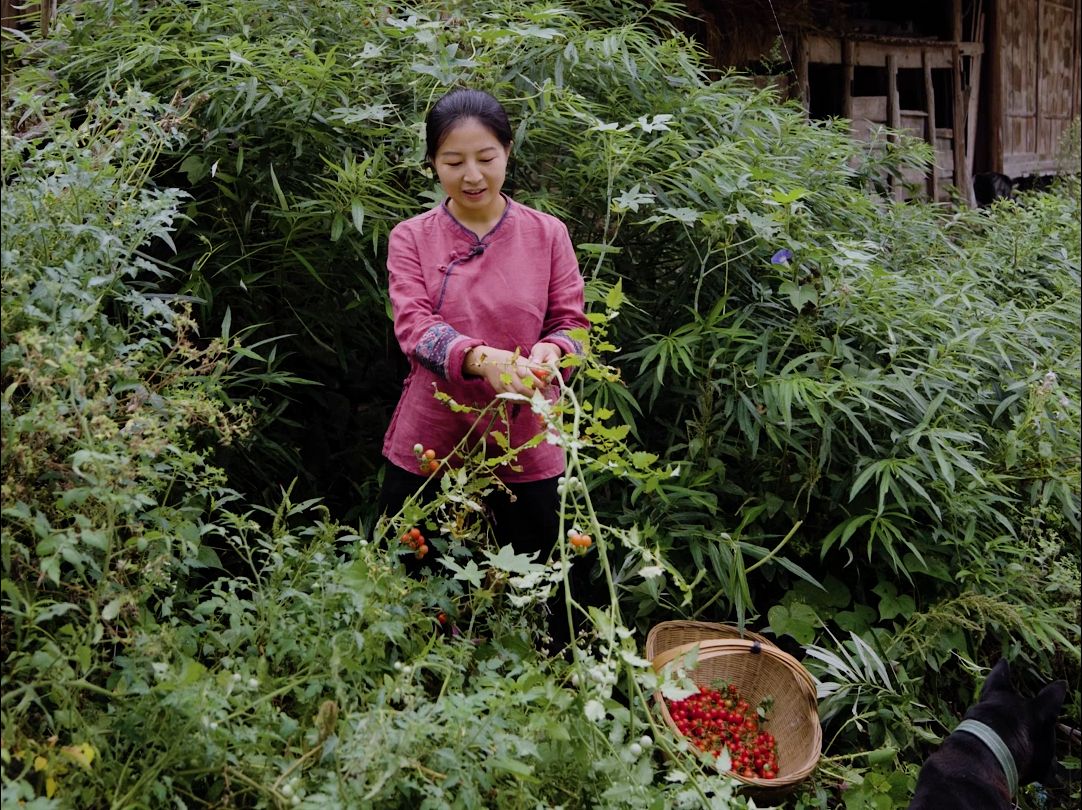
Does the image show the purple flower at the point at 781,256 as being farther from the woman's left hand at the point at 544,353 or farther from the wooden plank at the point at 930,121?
the wooden plank at the point at 930,121

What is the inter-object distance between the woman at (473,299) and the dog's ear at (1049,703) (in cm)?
118

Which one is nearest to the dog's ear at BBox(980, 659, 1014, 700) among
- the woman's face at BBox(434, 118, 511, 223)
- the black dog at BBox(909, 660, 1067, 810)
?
the black dog at BBox(909, 660, 1067, 810)

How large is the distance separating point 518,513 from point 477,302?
55cm

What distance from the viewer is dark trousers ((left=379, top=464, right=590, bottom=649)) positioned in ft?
9.10

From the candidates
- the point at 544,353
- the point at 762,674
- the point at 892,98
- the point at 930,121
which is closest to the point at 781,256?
the point at 544,353

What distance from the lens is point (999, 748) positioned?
2.48 m

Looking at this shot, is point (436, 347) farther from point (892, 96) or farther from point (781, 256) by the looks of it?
point (892, 96)

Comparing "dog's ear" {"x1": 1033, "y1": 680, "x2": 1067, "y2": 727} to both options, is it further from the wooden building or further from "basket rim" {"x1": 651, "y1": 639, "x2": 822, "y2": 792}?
the wooden building

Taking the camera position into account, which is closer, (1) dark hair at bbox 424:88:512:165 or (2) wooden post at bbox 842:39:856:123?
(1) dark hair at bbox 424:88:512:165

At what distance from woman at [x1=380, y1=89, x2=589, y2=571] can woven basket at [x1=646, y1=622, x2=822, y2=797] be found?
0.49 m

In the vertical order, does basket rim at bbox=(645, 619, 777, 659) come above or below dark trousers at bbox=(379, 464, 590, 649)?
below

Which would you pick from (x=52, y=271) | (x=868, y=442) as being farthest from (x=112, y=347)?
(x=868, y=442)

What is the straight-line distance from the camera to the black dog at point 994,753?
2.41m

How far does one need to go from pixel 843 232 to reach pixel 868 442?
948 mm
